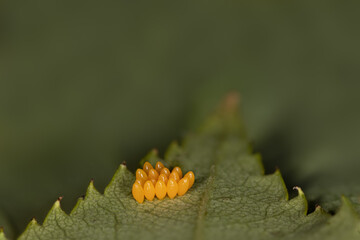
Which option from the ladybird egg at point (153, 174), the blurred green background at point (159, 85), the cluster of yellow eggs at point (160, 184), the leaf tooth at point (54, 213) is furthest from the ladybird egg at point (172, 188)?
the blurred green background at point (159, 85)

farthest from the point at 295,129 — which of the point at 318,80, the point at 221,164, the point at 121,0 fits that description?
the point at 121,0

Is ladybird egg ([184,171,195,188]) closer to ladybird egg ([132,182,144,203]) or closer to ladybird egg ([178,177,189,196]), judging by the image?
ladybird egg ([178,177,189,196])

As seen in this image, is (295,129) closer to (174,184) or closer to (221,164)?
A: (221,164)

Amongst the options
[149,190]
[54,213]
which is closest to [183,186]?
[149,190]

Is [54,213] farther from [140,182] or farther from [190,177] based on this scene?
[190,177]

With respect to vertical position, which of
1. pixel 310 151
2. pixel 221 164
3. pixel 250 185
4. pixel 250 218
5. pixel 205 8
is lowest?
pixel 250 218

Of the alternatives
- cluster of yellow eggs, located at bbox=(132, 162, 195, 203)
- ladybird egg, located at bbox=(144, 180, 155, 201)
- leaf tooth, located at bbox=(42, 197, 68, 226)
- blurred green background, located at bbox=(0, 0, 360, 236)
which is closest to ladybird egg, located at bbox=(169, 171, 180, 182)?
cluster of yellow eggs, located at bbox=(132, 162, 195, 203)
